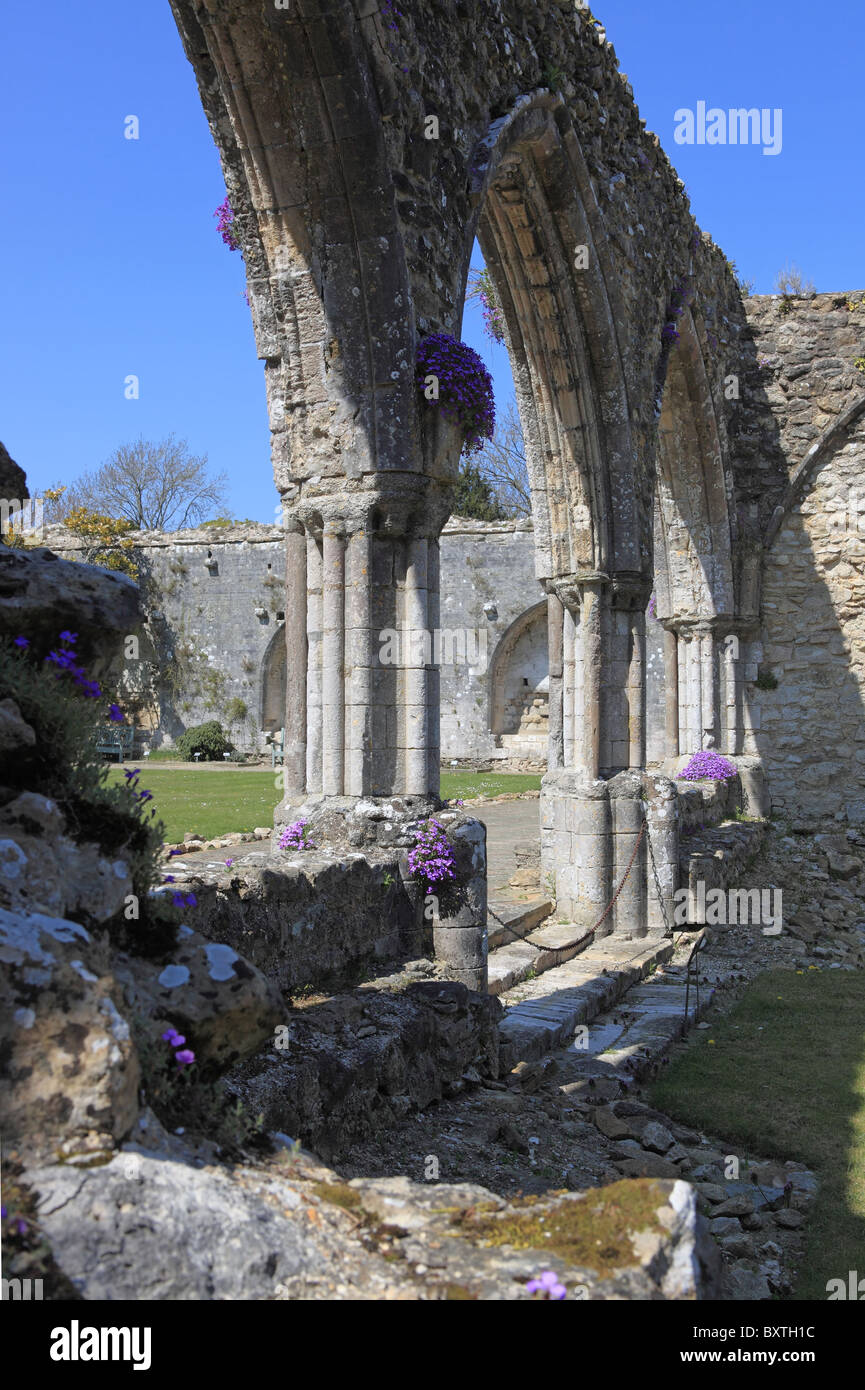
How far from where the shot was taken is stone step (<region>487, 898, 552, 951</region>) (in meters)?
8.00

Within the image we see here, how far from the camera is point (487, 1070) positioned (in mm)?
5074

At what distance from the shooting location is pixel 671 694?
13602mm

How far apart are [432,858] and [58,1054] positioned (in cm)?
355

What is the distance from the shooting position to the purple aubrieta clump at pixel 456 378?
5.38 metres

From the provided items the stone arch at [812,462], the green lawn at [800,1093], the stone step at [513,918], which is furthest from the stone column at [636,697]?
the stone arch at [812,462]

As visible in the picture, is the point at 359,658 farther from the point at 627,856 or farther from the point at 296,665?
the point at 627,856

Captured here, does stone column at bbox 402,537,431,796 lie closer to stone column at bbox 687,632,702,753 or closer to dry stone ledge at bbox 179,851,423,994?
dry stone ledge at bbox 179,851,423,994

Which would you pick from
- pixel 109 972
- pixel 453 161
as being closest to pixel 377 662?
pixel 453 161

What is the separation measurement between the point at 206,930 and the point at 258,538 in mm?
23023

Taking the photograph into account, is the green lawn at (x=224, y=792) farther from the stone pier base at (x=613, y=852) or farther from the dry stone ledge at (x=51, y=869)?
the dry stone ledge at (x=51, y=869)

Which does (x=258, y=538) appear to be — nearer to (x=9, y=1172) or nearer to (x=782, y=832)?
(x=782, y=832)

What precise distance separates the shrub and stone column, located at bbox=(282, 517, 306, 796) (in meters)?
20.2

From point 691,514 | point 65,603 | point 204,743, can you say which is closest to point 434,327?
point 65,603

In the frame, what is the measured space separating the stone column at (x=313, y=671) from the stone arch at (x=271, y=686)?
2040cm
